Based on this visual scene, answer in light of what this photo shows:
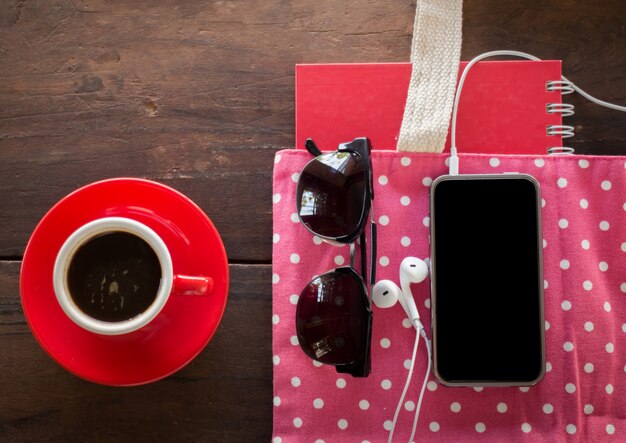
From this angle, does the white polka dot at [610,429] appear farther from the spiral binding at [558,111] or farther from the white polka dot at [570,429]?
the spiral binding at [558,111]

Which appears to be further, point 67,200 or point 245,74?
point 245,74

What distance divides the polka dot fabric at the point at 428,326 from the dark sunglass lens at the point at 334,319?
0.09 ft

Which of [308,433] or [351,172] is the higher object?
[351,172]

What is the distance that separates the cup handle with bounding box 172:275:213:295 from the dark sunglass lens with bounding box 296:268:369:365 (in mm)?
121

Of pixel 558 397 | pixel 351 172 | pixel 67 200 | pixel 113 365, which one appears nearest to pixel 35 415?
pixel 113 365

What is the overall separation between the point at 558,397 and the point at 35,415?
0.60 meters

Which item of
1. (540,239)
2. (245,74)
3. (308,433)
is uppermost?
(245,74)

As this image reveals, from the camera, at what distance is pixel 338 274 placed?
1.90 ft

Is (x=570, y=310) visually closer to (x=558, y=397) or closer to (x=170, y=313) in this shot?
(x=558, y=397)

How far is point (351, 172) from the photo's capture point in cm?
57

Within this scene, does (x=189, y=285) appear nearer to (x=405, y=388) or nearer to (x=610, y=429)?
(x=405, y=388)

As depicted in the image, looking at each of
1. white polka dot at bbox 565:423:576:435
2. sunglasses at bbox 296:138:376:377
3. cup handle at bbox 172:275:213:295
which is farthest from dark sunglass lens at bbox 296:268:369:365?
white polka dot at bbox 565:423:576:435

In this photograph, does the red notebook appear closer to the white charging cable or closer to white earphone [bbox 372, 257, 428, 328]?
the white charging cable

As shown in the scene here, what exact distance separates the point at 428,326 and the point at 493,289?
0.08 meters
